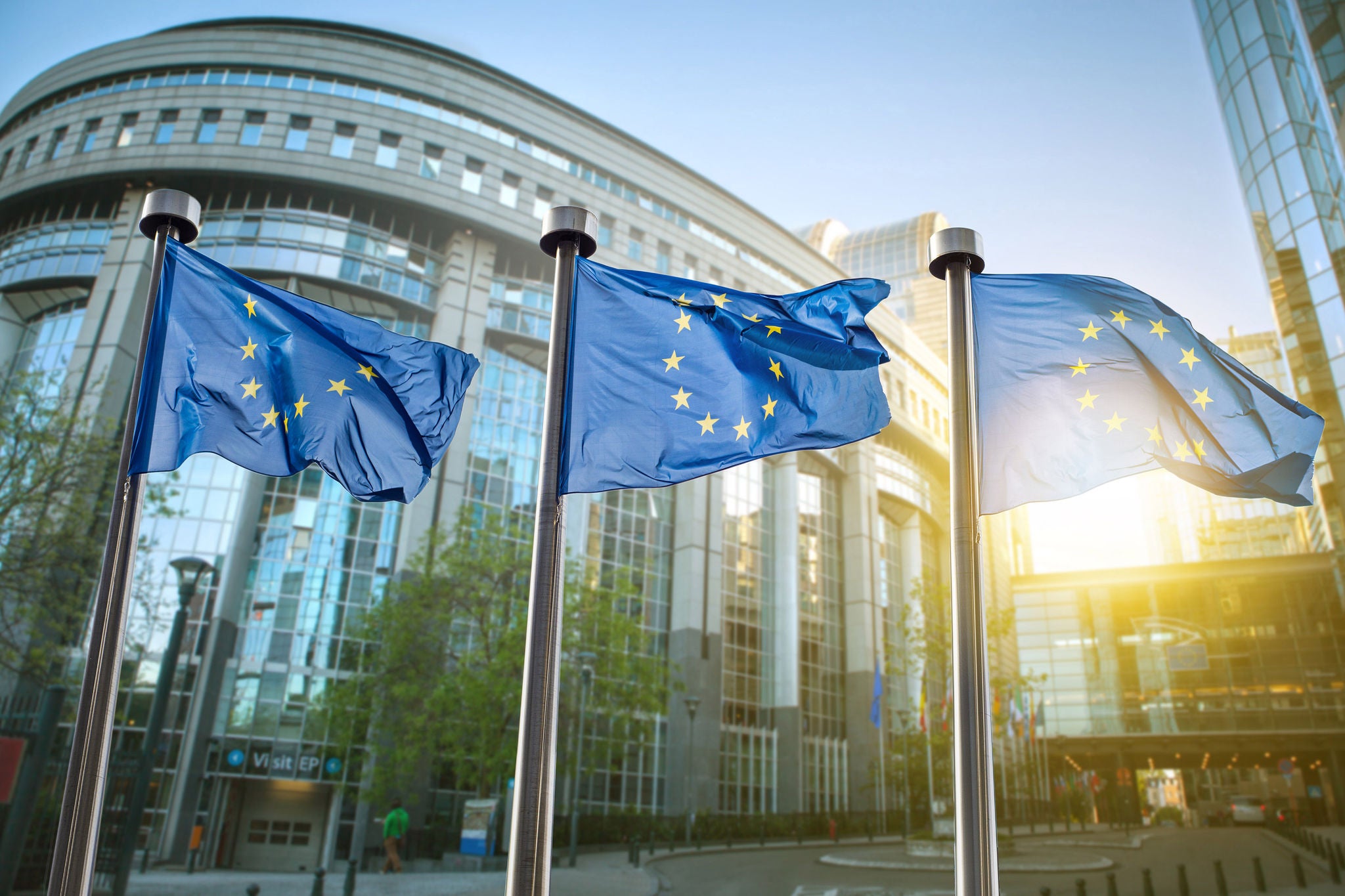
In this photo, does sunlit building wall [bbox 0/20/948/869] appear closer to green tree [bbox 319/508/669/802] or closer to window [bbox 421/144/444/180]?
window [bbox 421/144/444/180]

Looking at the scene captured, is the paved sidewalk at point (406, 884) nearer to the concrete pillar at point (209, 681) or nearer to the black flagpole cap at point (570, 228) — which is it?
the concrete pillar at point (209, 681)

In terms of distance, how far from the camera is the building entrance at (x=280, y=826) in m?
41.8

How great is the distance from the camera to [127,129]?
5128 centimetres

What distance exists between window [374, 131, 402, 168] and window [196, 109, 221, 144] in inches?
326

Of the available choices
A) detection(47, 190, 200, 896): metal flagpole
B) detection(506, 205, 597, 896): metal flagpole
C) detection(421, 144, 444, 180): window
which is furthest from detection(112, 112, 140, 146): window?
detection(506, 205, 597, 896): metal flagpole

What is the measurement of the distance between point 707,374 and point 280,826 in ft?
137

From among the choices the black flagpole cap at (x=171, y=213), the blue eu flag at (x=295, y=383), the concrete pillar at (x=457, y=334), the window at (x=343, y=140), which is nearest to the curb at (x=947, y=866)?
the concrete pillar at (x=457, y=334)

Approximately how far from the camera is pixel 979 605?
25.0 feet

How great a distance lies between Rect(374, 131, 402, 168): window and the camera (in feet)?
169

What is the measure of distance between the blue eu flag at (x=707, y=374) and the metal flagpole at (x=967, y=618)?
73 cm

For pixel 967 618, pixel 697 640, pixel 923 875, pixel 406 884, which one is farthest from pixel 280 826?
pixel 967 618

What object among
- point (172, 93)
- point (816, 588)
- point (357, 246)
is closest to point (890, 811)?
point (816, 588)

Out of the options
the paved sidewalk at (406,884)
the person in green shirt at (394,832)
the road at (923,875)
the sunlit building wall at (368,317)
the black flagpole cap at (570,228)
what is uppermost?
the sunlit building wall at (368,317)

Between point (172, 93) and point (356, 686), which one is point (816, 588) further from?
point (172, 93)
